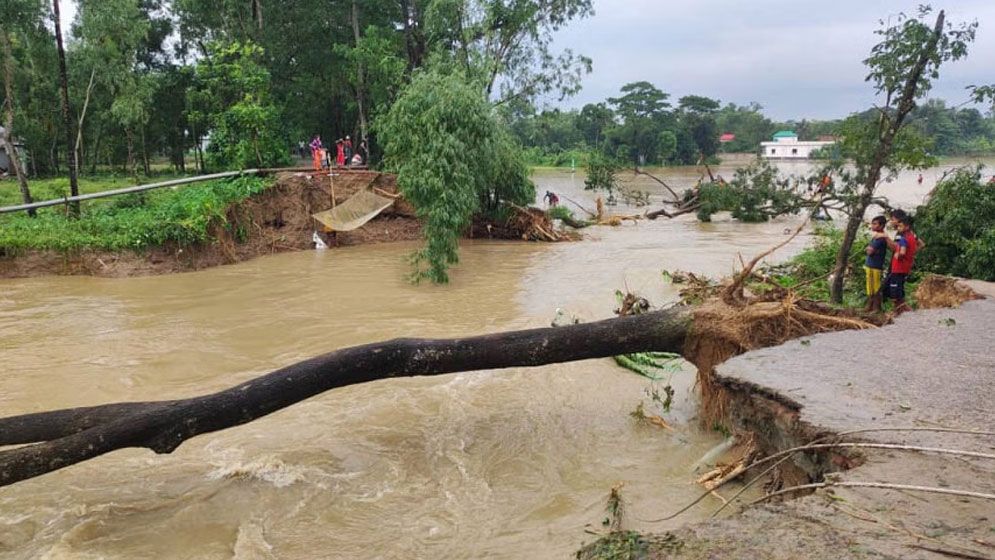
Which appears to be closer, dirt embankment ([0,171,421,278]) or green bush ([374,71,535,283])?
green bush ([374,71,535,283])

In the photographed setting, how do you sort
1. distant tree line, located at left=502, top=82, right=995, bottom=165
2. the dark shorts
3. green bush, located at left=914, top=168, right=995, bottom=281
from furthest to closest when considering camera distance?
A: 1. distant tree line, located at left=502, top=82, right=995, bottom=165
2. green bush, located at left=914, top=168, right=995, bottom=281
3. the dark shorts

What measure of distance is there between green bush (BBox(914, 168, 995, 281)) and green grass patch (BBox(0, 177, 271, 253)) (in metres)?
14.8

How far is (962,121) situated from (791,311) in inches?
2812

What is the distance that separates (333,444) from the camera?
600 cm

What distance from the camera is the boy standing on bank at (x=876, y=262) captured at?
8203 millimetres

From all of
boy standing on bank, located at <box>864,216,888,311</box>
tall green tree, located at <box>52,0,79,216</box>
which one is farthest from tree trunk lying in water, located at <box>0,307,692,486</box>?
tall green tree, located at <box>52,0,79,216</box>

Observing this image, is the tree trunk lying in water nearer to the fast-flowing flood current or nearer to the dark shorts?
the fast-flowing flood current

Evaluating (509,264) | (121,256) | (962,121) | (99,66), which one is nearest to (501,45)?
(509,264)

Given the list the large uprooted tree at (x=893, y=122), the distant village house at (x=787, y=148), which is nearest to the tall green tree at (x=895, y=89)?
the large uprooted tree at (x=893, y=122)

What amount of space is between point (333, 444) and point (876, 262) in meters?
7.25

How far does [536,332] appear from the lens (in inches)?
209

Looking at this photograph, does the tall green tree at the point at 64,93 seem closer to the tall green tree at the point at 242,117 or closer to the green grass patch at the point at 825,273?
the tall green tree at the point at 242,117

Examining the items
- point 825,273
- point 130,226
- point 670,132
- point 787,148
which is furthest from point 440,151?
point 787,148

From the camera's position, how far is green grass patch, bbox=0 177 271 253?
14028 mm
